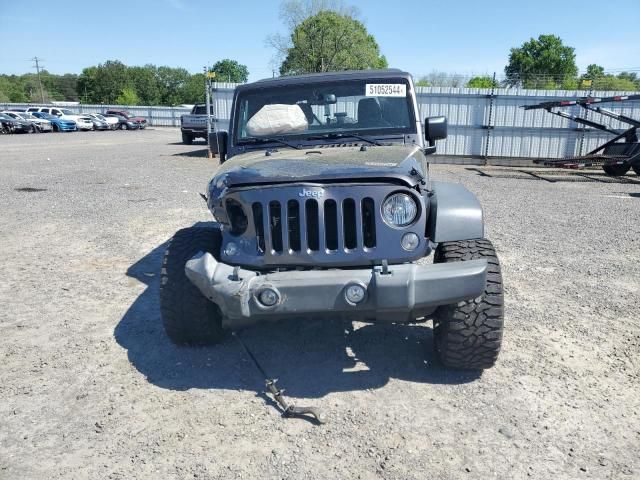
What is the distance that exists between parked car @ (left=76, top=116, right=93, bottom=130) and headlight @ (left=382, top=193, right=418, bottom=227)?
3643 cm

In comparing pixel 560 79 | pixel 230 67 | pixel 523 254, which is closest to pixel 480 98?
pixel 560 79

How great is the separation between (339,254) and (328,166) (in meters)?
0.56

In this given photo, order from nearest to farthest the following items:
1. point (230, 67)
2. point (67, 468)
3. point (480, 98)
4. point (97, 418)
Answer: point (67, 468) → point (97, 418) → point (480, 98) → point (230, 67)

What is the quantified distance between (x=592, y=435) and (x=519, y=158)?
15.0 metres

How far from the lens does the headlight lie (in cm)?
294

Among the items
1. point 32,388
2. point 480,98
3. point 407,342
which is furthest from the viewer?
point 480,98

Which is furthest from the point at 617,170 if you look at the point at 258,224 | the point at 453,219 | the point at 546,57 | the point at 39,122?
the point at 546,57

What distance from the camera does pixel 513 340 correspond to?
3.81m

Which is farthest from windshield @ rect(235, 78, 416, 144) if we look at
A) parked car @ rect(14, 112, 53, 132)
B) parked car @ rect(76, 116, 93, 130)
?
parked car @ rect(76, 116, 93, 130)

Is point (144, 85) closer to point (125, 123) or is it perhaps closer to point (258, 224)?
point (125, 123)

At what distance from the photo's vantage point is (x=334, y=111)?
4.23m

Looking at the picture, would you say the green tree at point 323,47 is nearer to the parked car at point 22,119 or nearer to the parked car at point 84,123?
the parked car at point 84,123

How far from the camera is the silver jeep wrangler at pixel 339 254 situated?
2.71 meters

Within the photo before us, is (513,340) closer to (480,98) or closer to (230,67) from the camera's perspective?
(480,98)
